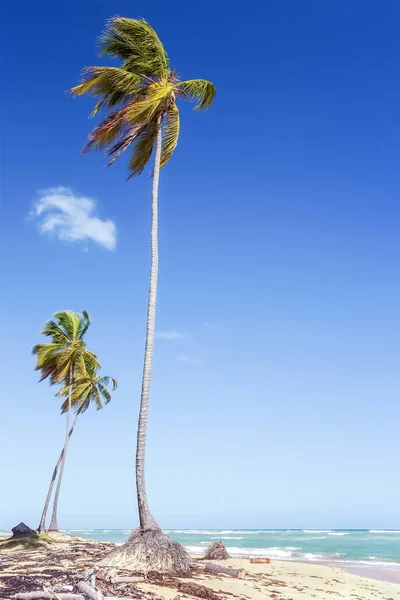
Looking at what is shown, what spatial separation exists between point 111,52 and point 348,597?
16235 millimetres

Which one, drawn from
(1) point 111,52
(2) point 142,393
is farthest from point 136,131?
(2) point 142,393

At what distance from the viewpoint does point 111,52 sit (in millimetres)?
15656

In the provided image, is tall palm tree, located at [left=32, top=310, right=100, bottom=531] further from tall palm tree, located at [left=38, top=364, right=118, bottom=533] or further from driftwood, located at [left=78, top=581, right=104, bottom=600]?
driftwood, located at [left=78, top=581, right=104, bottom=600]

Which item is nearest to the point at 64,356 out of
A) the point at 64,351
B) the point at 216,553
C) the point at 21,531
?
the point at 64,351

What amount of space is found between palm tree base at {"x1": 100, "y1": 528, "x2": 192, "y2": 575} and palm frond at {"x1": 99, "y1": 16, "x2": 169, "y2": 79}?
12.7 meters

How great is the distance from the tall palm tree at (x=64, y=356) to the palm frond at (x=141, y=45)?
19029 mm

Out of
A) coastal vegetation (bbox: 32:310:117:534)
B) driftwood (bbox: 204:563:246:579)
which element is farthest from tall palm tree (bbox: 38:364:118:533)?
driftwood (bbox: 204:563:246:579)

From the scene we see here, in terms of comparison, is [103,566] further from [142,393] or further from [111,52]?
[111,52]

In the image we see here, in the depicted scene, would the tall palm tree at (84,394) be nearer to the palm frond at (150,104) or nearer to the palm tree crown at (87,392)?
the palm tree crown at (87,392)

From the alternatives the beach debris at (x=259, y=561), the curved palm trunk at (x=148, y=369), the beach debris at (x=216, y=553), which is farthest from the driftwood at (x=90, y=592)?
the beach debris at (x=259, y=561)

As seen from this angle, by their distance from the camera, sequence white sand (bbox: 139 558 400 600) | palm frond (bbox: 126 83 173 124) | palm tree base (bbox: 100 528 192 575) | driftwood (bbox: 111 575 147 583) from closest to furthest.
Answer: driftwood (bbox: 111 575 147 583), white sand (bbox: 139 558 400 600), palm tree base (bbox: 100 528 192 575), palm frond (bbox: 126 83 173 124)

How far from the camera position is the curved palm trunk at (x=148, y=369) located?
11.6 m

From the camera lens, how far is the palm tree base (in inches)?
400

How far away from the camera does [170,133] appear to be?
52.6ft
